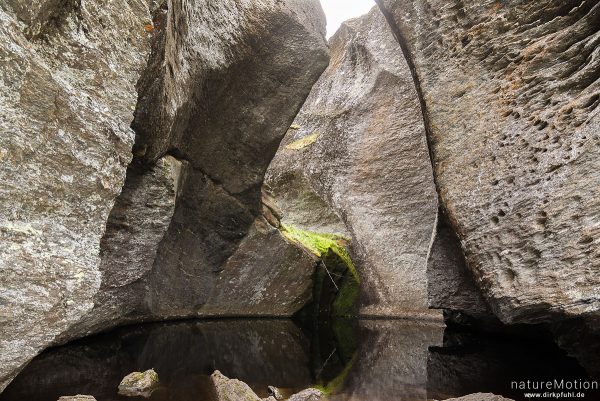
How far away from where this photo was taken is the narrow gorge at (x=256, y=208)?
3.69 metres

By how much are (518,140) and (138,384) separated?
240 inches

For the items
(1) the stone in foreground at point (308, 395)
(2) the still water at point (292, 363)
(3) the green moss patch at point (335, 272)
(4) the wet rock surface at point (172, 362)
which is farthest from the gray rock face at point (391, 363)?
(3) the green moss patch at point (335, 272)

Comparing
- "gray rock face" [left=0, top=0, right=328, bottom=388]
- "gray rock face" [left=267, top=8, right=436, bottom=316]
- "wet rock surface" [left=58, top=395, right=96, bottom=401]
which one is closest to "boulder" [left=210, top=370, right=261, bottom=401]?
"wet rock surface" [left=58, top=395, right=96, bottom=401]

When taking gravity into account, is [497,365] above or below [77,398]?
below

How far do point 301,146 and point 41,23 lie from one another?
14378 mm

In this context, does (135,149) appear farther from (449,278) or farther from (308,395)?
(449,278)

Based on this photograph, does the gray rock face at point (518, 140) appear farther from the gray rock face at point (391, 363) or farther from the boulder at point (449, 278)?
the gray rock face at point (391, 363)

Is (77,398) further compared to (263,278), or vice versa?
(263,278)

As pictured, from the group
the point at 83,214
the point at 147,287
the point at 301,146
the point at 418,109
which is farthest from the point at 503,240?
the point at 301,146

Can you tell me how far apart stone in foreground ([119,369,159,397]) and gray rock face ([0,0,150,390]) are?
63.1 inches

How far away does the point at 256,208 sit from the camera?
1081 centimetres

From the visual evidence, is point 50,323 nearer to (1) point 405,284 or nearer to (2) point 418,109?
(1) point 405,284

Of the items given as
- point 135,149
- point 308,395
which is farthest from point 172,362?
point 135,149

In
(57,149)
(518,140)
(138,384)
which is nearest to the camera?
(57,149)
